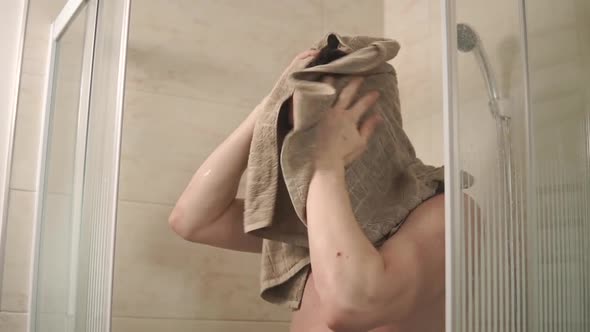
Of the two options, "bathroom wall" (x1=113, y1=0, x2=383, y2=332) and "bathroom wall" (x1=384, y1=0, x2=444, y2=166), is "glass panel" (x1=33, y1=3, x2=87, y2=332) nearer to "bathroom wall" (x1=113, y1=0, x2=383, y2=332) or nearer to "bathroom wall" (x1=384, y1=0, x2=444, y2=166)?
"bathroom wall" (x1=113, y1=0, x2=383, y2=332)

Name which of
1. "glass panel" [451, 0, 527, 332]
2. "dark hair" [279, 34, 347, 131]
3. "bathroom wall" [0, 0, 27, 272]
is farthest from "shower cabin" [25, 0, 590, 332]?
"bathroom wall" [0, 0, 27, 272]

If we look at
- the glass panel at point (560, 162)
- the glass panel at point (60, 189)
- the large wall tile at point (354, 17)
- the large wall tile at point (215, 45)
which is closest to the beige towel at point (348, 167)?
the glass panel at point (560, 162)

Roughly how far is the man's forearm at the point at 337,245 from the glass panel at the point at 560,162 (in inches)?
7.6

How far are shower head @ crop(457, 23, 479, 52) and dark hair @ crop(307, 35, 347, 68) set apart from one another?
269mm

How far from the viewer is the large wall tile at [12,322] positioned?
1.26 m

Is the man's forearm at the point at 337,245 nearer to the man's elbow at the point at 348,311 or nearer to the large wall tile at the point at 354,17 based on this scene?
the man's elbow at the point at 348,311

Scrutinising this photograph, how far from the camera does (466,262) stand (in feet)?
2.15

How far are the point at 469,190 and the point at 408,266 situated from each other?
0.18 m

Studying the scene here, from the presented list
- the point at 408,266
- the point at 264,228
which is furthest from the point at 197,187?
the point at 408,266

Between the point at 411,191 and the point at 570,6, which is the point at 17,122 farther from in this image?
the point at 570,6

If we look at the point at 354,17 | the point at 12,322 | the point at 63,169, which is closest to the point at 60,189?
the point at 63,169

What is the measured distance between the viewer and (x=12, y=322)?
1.27 metres

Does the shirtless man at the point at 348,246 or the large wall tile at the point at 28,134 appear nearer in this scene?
the shirtless man at the point at 348,246

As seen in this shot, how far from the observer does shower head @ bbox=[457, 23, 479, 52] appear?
2.30 ft
